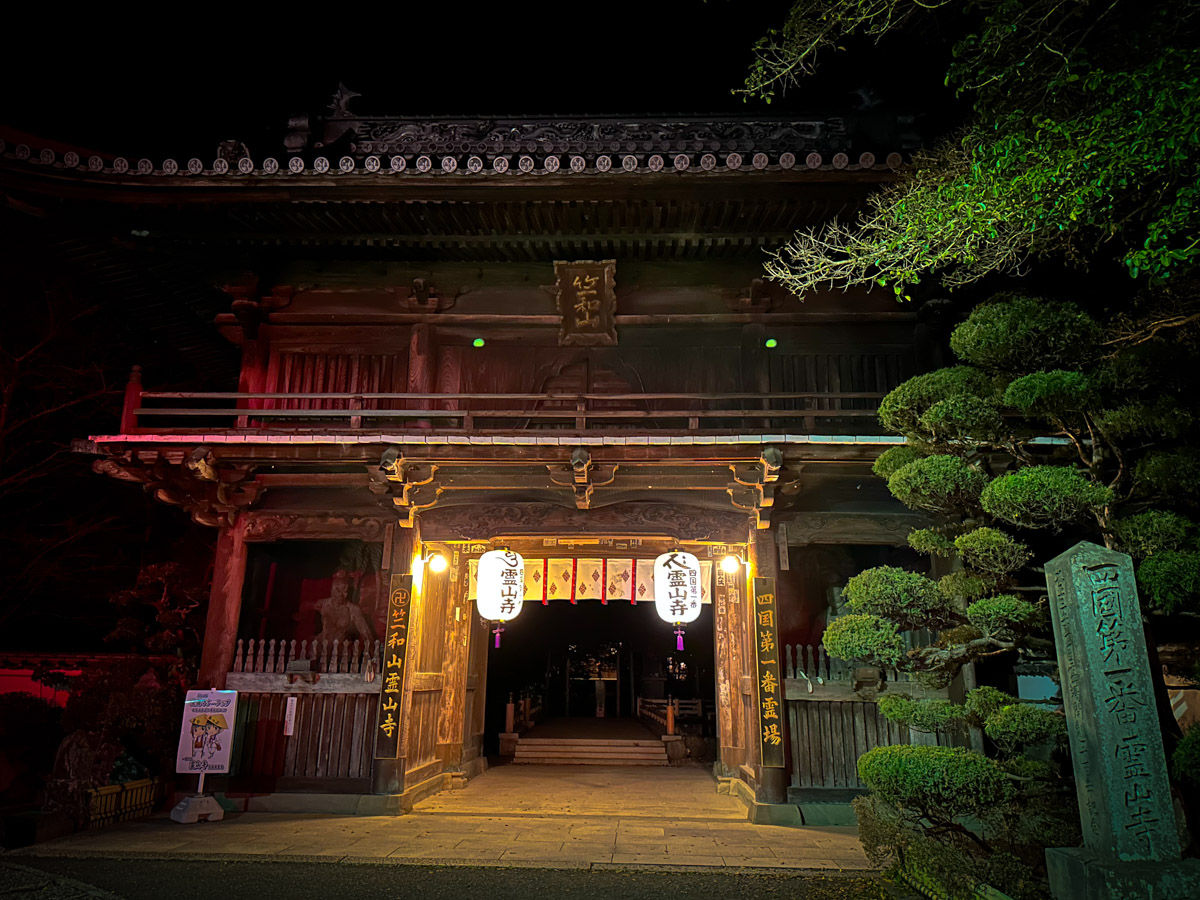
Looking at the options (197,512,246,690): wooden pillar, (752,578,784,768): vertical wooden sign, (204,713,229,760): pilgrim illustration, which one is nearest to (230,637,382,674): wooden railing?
(197,512,246,690): wooden pillar

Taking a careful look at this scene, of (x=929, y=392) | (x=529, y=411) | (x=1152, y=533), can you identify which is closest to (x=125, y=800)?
(x=529, y=411)

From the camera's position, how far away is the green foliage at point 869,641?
6.00 meters

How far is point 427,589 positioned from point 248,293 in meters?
5.26

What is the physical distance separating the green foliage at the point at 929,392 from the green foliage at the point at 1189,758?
115 inches

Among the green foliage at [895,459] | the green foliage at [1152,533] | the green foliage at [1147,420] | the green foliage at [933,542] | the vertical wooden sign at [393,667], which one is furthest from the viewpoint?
the vertical wooden sign at [393,667]

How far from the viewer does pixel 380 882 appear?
6.59 meters

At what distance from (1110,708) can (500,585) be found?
24.7 feet

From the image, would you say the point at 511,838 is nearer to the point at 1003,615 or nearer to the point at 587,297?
the point at 1003,615

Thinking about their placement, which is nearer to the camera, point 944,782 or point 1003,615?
point 944,782

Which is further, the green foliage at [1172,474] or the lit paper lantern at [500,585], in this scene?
the lit paper lantern at [500,585]

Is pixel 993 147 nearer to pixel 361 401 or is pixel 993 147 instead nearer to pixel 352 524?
pixel 361 401

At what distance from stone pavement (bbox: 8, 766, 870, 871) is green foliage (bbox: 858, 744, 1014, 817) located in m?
2.32

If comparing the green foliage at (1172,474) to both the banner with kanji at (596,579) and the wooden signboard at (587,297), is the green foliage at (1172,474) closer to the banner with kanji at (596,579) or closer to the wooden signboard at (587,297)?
the banner with kanji at (596,579)

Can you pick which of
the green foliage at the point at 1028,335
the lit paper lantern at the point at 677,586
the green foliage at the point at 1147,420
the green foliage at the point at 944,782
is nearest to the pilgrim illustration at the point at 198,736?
the lit paper lantern at the point at 677,586
